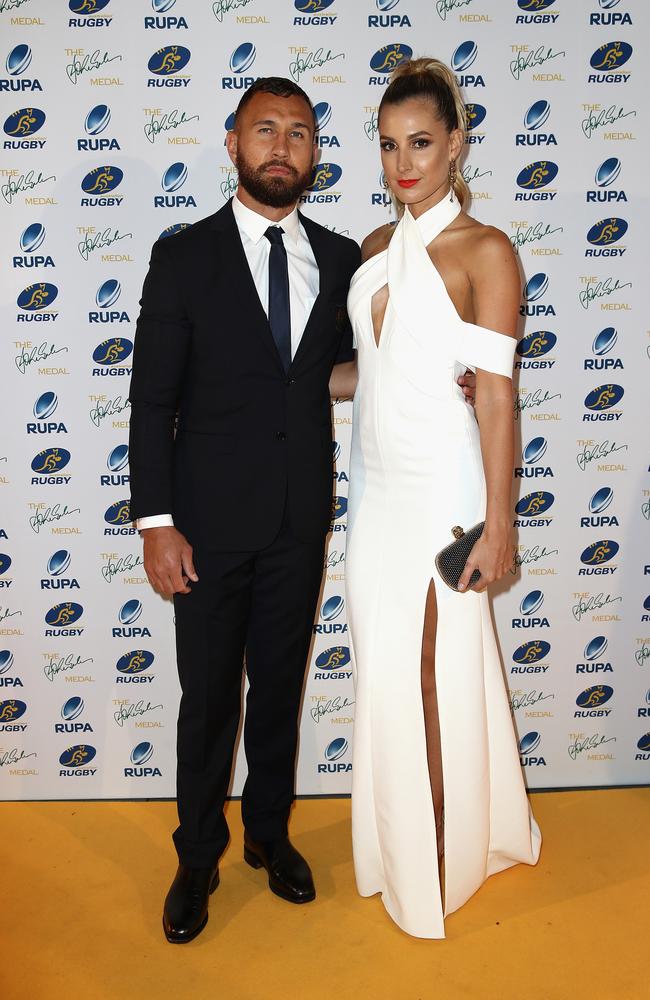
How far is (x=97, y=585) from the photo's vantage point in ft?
10.6

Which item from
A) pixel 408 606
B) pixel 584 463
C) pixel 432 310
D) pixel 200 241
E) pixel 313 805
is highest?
pixel 200 241

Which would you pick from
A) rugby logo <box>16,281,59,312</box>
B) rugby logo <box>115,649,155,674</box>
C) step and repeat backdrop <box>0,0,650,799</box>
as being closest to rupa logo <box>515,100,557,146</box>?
step and repeat backdrop <box>0,0,650,799</box>

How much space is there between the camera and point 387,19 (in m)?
2.89

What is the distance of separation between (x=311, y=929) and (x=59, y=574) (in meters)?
1.53

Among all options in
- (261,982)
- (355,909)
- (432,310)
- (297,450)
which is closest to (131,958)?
(261,982)

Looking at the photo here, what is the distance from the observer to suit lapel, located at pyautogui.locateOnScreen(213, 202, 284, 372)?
237 cm

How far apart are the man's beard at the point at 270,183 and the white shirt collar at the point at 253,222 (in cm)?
5

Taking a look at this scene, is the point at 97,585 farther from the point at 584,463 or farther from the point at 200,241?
the point at 584,463

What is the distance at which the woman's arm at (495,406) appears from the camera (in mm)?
2234

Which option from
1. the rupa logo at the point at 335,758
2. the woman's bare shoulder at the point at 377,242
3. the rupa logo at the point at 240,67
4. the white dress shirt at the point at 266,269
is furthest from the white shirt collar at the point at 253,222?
the rupa logo at the point at 335,758

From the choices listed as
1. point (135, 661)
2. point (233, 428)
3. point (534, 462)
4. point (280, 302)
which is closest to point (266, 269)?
point (280, 302)

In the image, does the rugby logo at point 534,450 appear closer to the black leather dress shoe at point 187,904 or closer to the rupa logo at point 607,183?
the rupa logo at point 607,183

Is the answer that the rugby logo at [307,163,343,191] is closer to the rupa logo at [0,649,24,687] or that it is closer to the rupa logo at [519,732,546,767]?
the rupa logo at [0,649,24,687]

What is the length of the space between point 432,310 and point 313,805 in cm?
202
